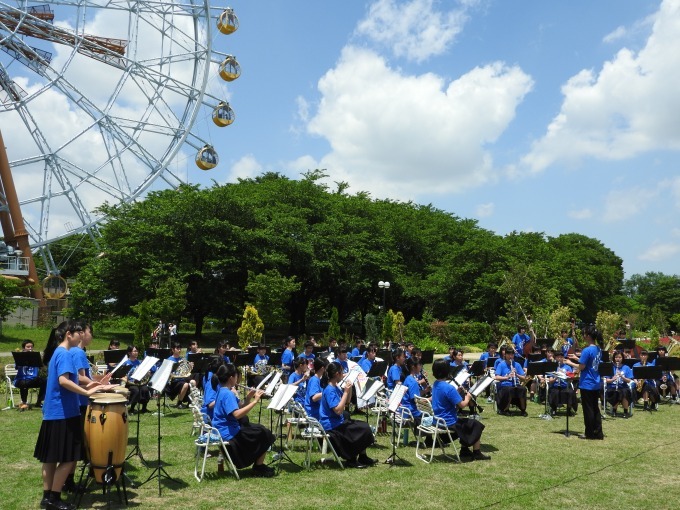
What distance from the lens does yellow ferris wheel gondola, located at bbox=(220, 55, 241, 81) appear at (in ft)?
104

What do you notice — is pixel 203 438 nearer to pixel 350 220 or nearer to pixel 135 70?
pixel 135 70

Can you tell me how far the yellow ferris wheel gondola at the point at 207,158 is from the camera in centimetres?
3170

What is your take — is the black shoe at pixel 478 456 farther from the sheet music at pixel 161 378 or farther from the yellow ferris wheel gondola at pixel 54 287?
the yellow ferris wheel gondola at pixel 54 287

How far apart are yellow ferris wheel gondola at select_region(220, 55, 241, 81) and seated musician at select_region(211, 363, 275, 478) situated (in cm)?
2612

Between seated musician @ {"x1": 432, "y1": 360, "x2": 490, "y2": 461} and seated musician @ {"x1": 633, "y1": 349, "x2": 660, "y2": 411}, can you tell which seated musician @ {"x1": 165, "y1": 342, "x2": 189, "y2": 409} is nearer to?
seated musician @ {"x1": 432, "y1": 360, "x2": 490, "y2": 461}

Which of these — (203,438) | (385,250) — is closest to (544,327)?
(385,250)

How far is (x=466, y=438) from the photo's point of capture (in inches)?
369

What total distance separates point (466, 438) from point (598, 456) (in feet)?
7.03

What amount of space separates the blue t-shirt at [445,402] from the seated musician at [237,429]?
103 inches

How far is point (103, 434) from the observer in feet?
21.9

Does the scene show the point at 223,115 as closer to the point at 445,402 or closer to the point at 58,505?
the point at 445,402

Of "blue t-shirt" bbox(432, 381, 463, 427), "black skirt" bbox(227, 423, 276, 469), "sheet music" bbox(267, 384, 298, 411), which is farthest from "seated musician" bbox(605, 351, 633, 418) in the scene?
"black skirt" bbox(227, 423, 276, 469)

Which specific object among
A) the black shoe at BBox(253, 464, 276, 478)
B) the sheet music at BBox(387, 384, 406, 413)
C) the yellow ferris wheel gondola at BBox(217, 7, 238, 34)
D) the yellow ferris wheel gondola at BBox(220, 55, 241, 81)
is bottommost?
the black shoe at BBox(253, 464, 276, 478)

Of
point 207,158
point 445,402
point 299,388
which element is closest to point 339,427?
point 445,402
